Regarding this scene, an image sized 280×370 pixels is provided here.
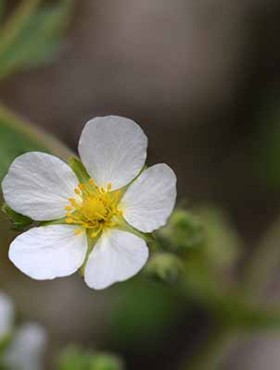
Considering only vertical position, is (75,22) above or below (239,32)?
below

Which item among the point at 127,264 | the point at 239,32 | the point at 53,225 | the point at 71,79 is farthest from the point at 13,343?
the point at 239,32

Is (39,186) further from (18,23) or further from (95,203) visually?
(18,23)

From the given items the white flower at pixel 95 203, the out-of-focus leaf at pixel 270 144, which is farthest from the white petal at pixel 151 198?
the out-of-focus leaf at pixel 270 144

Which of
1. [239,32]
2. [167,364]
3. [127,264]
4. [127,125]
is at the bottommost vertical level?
[167,364]

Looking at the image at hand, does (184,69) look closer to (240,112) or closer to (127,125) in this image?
(240,112)

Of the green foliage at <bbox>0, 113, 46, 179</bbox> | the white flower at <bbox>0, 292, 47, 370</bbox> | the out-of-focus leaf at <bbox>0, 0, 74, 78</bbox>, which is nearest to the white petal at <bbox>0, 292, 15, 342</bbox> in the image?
the white flower at <bbox>0, 292, 47, 370</bbox>

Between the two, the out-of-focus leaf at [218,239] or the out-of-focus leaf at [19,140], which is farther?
the out-of-focus leaf at [218,239]

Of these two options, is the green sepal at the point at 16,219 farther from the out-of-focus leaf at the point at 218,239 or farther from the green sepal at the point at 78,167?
the out-of-focus leaf at the point at 218,239

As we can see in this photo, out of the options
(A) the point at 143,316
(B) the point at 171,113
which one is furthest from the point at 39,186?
(B) the point at 171,113
